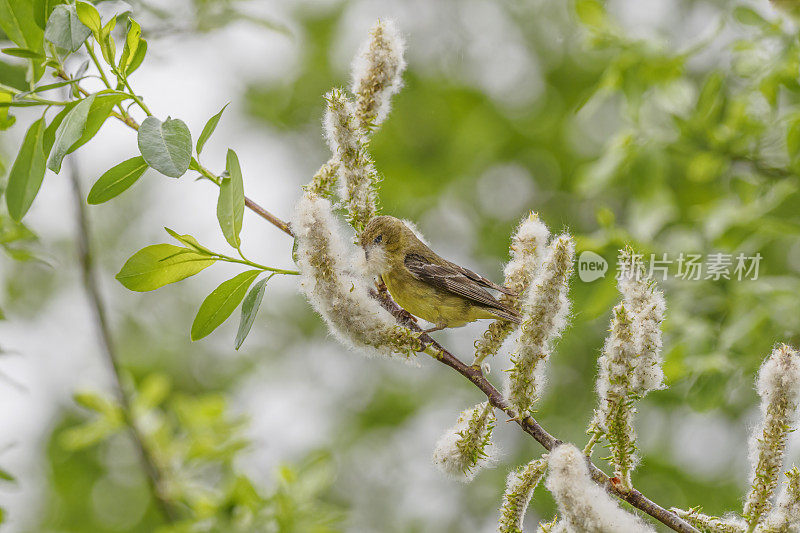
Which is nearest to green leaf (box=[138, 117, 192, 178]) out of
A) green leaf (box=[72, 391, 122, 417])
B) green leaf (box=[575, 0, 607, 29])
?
green leaf (box=[72, 391, 122, 417])

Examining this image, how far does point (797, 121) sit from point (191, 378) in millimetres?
5841

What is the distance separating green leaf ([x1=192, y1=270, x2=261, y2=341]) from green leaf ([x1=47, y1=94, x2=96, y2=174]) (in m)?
0.32

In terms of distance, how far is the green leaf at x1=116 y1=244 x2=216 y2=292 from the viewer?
4.20 feet

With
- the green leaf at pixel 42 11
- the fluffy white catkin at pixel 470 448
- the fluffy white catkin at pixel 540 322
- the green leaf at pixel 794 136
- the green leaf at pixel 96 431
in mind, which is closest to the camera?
the fluffy white catkin at pixel 540 322

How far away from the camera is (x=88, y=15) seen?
1.27 m

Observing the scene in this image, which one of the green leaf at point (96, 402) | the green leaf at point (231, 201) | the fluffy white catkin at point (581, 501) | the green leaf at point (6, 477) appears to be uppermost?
the green leaf at point (96, 402)

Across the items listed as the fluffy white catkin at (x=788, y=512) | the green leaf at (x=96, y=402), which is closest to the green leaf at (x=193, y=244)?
the fluffy white catkin at (x=788, y=512)

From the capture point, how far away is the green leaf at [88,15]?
4.12ft

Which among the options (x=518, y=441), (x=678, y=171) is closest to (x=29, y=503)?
(x=518, y=441)

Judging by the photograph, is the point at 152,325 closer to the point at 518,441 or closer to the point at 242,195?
the point at 518,441

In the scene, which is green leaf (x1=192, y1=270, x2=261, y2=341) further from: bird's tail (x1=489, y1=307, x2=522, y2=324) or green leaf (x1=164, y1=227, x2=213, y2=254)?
bird's tail (x1=489, y1=307, x2=522, y2=324)

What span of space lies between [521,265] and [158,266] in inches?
26.4

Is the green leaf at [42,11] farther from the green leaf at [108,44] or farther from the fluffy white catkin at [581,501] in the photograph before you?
the fluffy white catkin at [581,501]

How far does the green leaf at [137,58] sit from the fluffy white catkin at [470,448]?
0.84m
